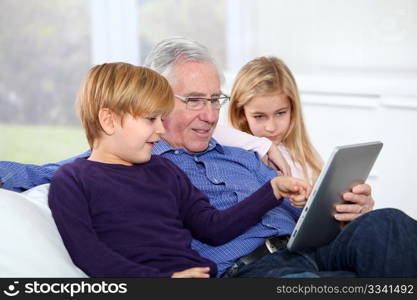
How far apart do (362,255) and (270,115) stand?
107 cm

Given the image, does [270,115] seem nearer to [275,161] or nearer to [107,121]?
[275,161]

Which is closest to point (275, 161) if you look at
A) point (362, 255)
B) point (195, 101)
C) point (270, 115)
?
point (270, 115)

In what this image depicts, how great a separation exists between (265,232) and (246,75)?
0.96 meters

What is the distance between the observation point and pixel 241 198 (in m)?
2.17

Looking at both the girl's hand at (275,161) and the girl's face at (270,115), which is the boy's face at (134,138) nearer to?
the girl's hand at (275,161)

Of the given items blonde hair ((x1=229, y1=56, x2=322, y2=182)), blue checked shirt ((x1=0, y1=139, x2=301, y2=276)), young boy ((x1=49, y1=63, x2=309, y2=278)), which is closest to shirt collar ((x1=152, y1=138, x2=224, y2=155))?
blue checked shirt ((x1=0, y1=139, x2=301, y2=276))

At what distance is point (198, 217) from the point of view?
1.95 m

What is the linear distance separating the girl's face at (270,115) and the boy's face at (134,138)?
105cm

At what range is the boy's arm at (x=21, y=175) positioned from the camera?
1.96 metres

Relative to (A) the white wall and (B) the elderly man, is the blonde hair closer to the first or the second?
(B) the elderly man

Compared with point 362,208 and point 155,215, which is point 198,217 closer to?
point 155,215

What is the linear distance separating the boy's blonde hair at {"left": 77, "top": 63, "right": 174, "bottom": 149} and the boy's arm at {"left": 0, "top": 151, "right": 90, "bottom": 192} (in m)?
0.24

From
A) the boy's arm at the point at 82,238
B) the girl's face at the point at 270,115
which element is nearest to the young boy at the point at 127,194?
the boy's arm at the point at 82,238

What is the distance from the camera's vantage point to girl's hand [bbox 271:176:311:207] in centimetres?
191
